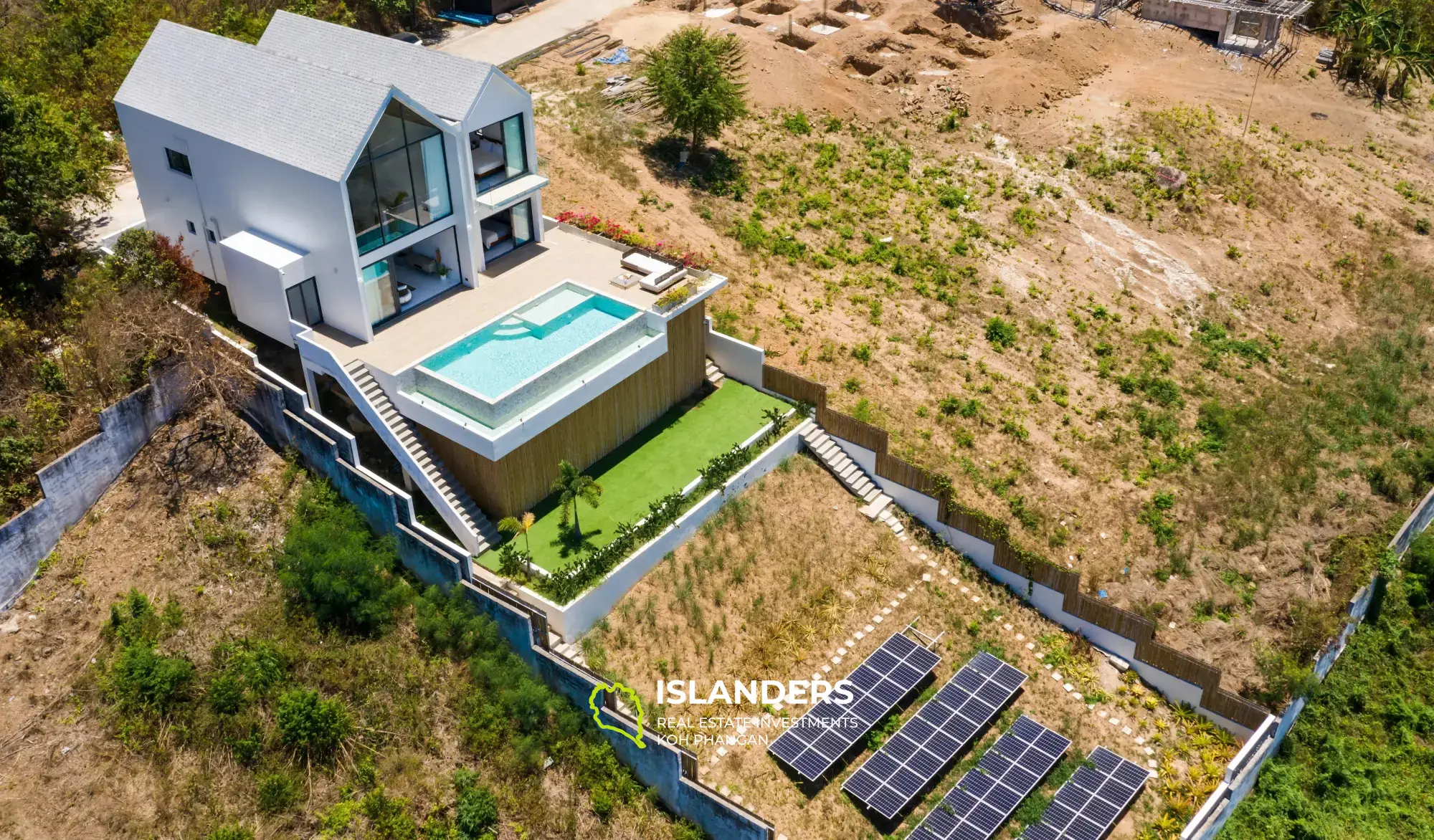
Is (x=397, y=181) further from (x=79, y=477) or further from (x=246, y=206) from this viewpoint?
(x=79, y=477)

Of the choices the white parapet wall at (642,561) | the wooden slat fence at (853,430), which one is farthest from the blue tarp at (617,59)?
the white parapet wall at (642,561)

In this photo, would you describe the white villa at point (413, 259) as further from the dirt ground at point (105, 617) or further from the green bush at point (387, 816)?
the green bush at point (387, 816)

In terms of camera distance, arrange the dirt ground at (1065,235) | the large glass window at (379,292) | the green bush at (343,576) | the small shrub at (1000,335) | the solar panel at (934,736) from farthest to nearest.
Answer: the small shrub at (1000,335) → the dirt ground at (1065,235) → the large glass window at (379,292) → the green bush at (343,576) → the solar panel at (934,736)

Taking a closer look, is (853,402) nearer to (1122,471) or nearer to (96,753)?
(1122,471)

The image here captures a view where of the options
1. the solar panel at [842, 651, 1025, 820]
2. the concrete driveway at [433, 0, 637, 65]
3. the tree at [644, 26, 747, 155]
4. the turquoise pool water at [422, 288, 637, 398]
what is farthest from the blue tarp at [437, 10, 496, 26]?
the solar panel at [842, 651, 1025, 820]

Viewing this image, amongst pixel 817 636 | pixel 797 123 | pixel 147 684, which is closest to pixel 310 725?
pixel 147 684

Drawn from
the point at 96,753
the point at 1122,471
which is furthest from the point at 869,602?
the point at 96,753

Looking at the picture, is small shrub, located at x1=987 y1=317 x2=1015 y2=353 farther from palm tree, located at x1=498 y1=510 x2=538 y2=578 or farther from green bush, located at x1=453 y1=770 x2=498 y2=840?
green bush, located at x1=453 y1=770 x2=498 y2=840
